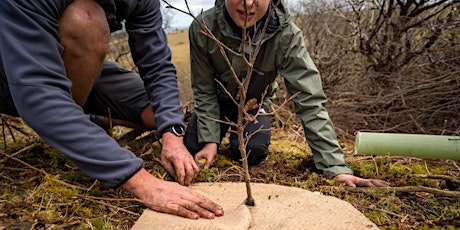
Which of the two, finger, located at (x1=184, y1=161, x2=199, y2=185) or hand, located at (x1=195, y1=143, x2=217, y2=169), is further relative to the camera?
hand, located at (x1=195, y1=143, x2=217, y2=169)

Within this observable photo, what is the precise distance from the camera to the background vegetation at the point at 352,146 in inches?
67.5

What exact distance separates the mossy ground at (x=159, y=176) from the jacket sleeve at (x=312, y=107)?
105 millimetres

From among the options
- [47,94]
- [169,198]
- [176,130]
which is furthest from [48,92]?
[176,130]

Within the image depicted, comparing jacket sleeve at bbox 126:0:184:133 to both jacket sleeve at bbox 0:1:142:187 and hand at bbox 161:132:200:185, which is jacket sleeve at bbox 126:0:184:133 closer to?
hand at bbox 161:132:200:185

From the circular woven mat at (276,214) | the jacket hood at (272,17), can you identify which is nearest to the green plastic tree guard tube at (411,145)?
the circular woven mat at (276,214)

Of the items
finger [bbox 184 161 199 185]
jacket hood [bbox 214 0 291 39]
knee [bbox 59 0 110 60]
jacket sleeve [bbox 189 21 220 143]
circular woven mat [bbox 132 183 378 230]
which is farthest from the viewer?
jacket sleeve [bbox 189 21 220 143]

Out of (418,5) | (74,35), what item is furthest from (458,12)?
(74,35)

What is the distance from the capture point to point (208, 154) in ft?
7.84

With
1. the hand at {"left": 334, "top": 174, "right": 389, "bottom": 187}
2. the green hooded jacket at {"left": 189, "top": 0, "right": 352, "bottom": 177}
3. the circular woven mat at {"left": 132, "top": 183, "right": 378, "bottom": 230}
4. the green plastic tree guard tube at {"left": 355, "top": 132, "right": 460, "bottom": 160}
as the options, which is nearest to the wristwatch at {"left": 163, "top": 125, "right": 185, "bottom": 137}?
the green hooded jacket at {"left": 189, "top": 0, "right": 352, "bottom": 177}

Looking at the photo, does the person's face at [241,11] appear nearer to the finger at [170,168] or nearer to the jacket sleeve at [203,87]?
the jacket sleeve at [203,87]

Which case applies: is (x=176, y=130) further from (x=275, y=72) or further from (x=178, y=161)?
(x=275, y=72)

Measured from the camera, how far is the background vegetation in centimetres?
171

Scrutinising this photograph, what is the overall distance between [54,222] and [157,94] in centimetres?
97

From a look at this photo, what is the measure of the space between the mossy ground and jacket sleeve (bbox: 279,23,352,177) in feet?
0.35
